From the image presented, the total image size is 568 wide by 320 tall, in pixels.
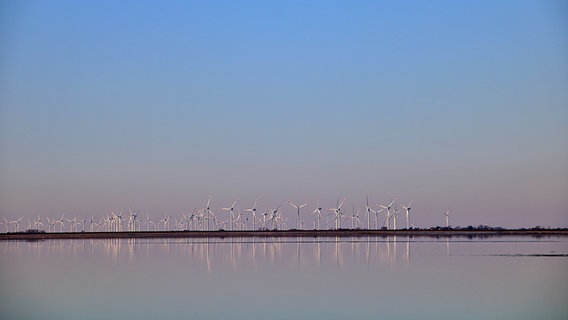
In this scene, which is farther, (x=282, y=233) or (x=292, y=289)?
(x=282, y=233)

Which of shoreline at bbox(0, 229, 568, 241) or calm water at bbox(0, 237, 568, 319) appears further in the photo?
shoreline at bbox(0, 229, 568, 241)

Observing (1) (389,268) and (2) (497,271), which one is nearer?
(2) (497,271)

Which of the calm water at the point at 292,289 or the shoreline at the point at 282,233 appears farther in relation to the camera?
the shoreline at the point at 282,233

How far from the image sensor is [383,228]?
194 meters

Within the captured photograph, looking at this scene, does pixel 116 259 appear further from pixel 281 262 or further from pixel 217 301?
pixel 217 301

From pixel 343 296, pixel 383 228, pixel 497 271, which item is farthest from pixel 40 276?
pixel 383 228

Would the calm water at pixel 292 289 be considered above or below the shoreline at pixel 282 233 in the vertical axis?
below

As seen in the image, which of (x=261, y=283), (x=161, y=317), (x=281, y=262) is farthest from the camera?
(x=281, y=262)

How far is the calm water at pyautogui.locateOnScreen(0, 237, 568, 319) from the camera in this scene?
1400 inches

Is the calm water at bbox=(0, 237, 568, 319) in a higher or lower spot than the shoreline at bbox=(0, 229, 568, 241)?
lower

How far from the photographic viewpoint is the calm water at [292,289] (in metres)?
35.6

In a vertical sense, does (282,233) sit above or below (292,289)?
above

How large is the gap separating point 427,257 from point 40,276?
29360 millimetres

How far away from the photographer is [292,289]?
145 ft
